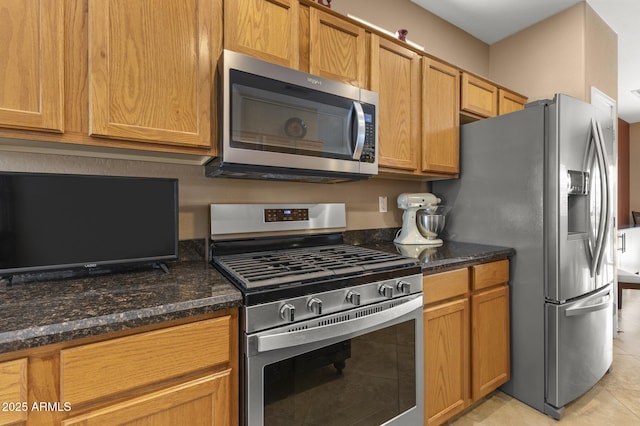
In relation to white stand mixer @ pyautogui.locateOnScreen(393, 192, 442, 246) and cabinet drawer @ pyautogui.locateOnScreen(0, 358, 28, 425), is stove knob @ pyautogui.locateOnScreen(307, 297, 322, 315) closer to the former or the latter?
cabinet drawer @ pyautogui.locateOnScreen(0, 358, 28, 425)

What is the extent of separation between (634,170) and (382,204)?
6.33 metres

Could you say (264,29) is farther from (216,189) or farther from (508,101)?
(508,101)

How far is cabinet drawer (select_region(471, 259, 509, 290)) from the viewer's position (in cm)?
171

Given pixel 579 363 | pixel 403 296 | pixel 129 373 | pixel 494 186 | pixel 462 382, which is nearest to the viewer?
pixel 129 373

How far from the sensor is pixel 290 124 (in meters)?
1.43

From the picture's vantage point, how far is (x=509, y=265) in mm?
1917

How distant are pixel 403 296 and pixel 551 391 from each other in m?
1.15

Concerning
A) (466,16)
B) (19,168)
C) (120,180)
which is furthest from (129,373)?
(466,16)

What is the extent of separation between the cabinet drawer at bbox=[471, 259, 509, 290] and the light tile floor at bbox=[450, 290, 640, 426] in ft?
2.37

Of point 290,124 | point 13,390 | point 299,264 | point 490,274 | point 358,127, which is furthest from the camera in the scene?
point 490,274

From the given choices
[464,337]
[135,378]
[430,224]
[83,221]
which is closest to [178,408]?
[135,378]

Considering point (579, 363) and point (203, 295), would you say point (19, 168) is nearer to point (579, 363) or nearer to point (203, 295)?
point (203, 295)

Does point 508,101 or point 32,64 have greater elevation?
point 508,101

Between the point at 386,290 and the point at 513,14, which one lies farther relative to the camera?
the point at 513,14
